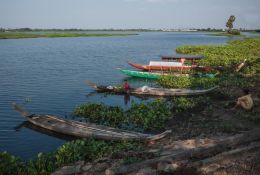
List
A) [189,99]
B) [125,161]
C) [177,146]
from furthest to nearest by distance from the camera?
[189,99]
[177,146]
[125,161]

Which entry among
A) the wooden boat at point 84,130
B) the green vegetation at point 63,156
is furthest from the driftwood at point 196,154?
the wooden boat at point 84,130

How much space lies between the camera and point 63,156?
38.1 ft

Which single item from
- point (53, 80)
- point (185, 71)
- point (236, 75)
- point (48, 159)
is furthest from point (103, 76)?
point (48, 159)

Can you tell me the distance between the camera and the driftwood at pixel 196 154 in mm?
9336

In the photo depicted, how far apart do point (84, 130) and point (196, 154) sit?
20.1 ft

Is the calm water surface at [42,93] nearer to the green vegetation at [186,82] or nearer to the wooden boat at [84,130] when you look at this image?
the wooden boat at [84,130]

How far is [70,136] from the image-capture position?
1485cm

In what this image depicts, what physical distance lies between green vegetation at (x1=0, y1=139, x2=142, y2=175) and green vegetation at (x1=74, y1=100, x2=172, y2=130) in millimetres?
3711

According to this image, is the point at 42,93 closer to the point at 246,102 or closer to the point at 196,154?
the point at 246,102

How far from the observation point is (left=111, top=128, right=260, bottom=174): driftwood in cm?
934

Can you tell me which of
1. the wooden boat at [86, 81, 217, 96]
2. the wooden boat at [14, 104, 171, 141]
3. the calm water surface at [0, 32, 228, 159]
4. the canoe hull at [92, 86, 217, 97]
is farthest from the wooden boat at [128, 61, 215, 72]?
the wooden boat at [14, 104, 171, 141]

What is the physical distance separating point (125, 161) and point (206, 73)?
1979cm

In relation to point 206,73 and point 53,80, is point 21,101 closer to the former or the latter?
point 53,80

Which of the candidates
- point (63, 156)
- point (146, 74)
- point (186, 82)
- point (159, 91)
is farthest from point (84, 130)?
point (146, 74)
